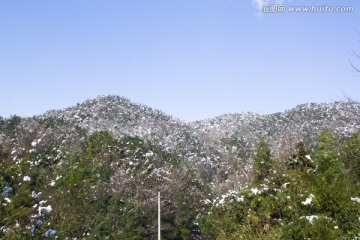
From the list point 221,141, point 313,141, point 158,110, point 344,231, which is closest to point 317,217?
point 344,231

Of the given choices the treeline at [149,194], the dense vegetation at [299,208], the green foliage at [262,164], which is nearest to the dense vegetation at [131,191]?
the treeline at [149,194]

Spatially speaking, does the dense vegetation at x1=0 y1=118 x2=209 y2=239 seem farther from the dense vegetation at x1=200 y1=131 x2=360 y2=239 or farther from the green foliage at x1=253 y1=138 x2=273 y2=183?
the dense vegetation at x1=200 y1=131 x2=360 y2=239

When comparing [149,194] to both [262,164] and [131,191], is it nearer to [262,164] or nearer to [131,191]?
[131,191]

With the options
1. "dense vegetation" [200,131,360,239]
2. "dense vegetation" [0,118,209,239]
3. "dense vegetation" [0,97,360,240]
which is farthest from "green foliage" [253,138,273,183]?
"dense vegetation" [200,131,360,239]

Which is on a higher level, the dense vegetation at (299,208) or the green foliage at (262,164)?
the green foliage at (262,164)

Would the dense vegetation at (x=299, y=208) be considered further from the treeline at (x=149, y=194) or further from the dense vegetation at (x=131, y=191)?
the dense vegetation at (x=131, y=191)

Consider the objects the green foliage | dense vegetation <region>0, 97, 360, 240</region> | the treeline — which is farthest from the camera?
the green foliage

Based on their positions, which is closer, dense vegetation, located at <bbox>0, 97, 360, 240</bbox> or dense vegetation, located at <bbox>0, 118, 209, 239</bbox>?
dense vegetation, located at <bbox>0, 97, 360, 240</bbox>

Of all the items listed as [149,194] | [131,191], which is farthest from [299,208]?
[131,191]

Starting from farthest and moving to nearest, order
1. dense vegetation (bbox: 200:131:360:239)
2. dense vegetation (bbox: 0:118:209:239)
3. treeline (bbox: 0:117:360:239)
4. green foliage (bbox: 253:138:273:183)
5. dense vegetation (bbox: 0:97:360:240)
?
green foliage (bbox: 253:138:273:183) < dense vegetation (bbox: 0:118:209:239) < dense vegetation (bbox: 200:131:360:239) < dense vegetation (bbox: 0:97:360:240) < treeline (bbox: 0:117:360:239)

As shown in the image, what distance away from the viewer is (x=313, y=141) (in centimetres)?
6900

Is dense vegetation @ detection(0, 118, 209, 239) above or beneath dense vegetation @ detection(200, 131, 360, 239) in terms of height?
above

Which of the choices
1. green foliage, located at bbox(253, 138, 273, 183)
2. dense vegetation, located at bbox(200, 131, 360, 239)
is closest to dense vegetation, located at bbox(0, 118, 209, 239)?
green foliage, located at bbox(253, 138, 273, 183)

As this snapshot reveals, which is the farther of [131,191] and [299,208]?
[131,191]
